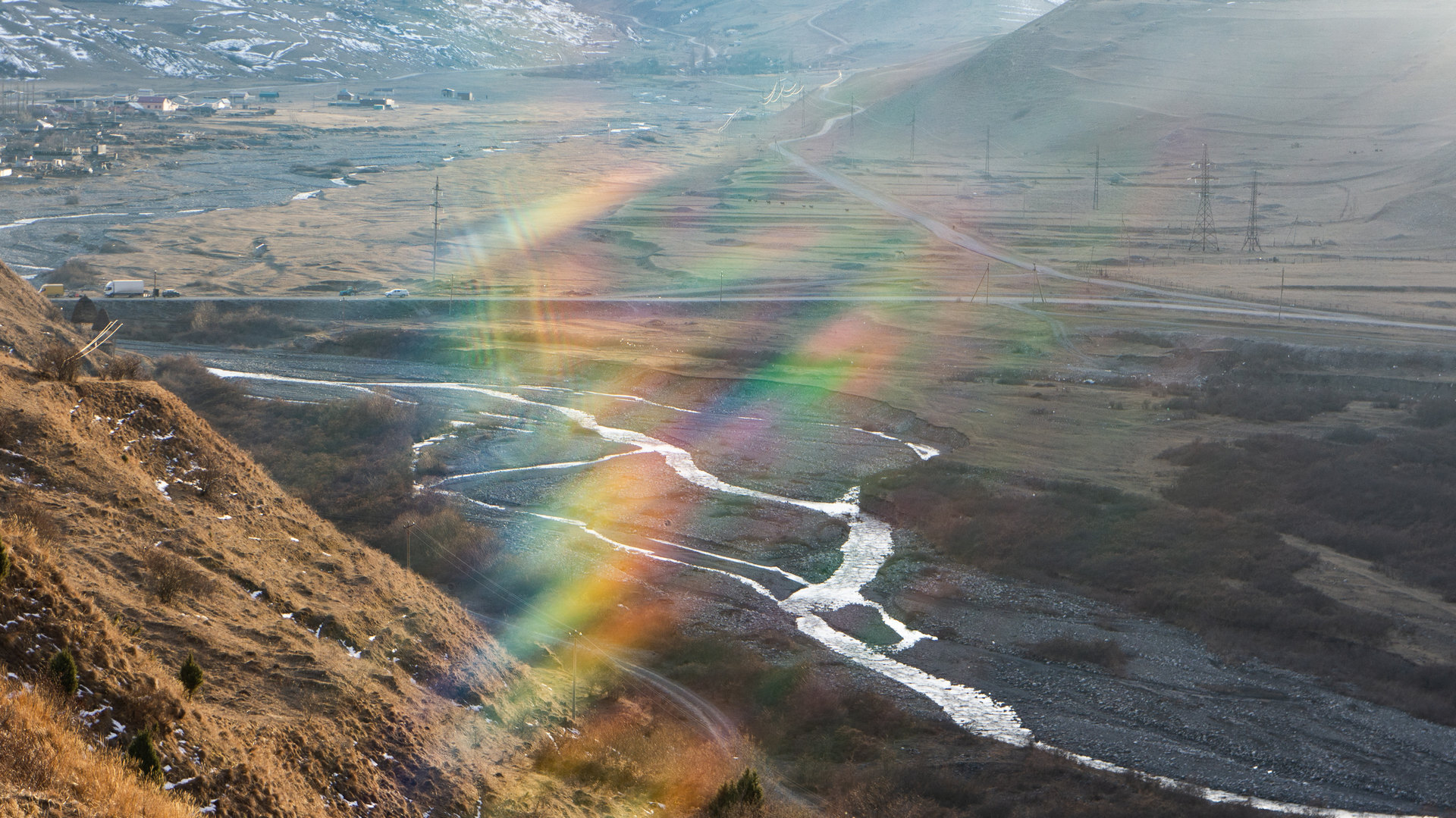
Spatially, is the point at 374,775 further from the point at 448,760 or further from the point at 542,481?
the point at 542,481

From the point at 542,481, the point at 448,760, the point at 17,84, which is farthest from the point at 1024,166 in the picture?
the point at 17,84

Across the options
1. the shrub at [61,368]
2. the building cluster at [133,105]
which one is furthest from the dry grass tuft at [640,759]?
the building cluster at [133,105]

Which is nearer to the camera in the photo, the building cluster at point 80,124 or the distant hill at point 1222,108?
the distant hill at point 1222,108

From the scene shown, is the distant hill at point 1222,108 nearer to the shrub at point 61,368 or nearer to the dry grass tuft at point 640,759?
the dry grass tuft at point 640,759

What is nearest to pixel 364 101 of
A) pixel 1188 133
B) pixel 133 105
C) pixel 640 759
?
pixel 133 105

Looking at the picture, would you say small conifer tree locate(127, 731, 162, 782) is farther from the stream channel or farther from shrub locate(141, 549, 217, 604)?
the stream channel
